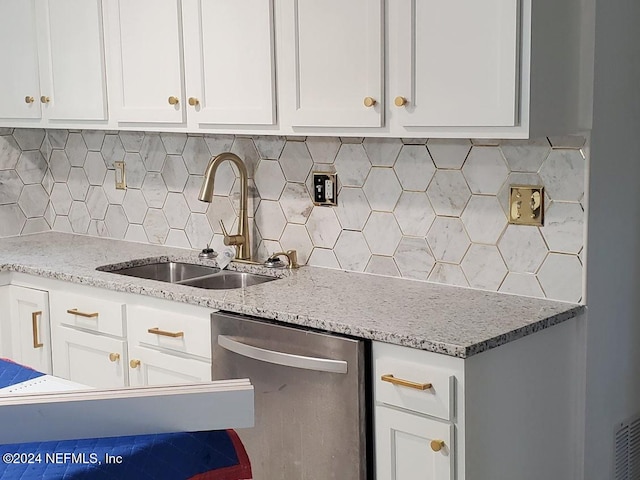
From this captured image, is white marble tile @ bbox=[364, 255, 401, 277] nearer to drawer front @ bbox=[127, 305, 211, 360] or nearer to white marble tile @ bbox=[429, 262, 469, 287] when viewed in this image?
white marble tile @ bbox=[429, 262, 469, 287]

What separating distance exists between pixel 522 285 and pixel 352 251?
672 millimetres

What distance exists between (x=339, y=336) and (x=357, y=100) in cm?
71

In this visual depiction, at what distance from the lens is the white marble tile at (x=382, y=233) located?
303 centimetres

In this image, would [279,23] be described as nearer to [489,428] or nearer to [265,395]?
[265,395]

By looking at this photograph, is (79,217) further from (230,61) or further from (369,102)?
(369,102)

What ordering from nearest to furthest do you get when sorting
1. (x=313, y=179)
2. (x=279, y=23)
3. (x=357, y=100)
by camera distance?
(x=357, y=100), (x=279, y=23), (x=313, y=179)

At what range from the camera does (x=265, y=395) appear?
2.63m

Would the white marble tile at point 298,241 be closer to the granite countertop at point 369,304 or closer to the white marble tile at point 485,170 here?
the granite countertop at point 369,304

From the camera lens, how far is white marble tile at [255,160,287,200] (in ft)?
11.0

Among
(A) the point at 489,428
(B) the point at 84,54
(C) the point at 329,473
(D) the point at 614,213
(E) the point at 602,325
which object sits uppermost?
(B) the point at 84,54

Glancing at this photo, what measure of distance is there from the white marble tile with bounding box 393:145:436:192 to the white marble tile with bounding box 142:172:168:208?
1231mm

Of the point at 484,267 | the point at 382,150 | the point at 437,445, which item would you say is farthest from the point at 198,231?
the point at 437,445

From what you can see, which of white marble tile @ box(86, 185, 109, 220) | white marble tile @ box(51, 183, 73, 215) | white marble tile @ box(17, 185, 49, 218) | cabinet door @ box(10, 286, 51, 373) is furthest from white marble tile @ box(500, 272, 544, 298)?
white marble tile @ box(17, 185, 49, 218)

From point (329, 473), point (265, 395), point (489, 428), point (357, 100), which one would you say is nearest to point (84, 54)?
point (357, 100)
